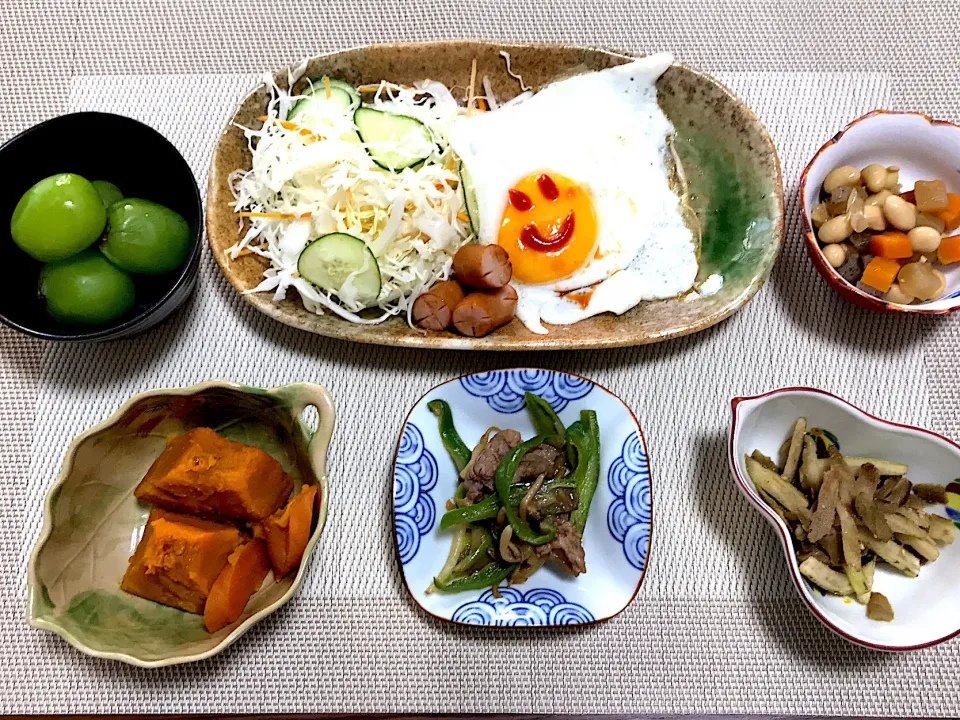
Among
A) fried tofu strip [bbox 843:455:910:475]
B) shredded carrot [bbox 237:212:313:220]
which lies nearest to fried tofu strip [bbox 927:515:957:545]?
fried tofu strip [bbox 843:455:910:475]

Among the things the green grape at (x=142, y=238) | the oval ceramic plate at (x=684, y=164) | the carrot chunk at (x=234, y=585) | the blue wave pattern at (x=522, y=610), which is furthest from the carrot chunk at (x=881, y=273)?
the green grape at (x=142, y=238)

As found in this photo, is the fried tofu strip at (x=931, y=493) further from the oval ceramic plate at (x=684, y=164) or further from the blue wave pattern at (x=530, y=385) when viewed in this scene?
the blue wave pattern at (x=530, y=385)

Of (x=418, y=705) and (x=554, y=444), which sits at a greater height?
(x=554, y=444)

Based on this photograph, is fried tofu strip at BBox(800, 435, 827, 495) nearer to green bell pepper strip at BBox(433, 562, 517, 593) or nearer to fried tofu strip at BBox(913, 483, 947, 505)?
fried tofu strip at BBox(913, 483, 947, 505)

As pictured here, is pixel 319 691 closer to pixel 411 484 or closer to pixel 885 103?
pixel 411 484

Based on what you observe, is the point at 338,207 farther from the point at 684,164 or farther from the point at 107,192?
the point at 684,164

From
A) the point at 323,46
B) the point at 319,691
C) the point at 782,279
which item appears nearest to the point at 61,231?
the point at 323,46

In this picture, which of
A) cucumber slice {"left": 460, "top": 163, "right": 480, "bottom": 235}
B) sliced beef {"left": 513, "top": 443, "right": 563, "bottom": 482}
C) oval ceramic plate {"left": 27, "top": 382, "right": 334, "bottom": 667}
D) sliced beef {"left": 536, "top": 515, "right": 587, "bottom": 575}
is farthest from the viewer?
cucumber slice {"left": 460, "top": 163, "right": 480, "bottom": 235}
